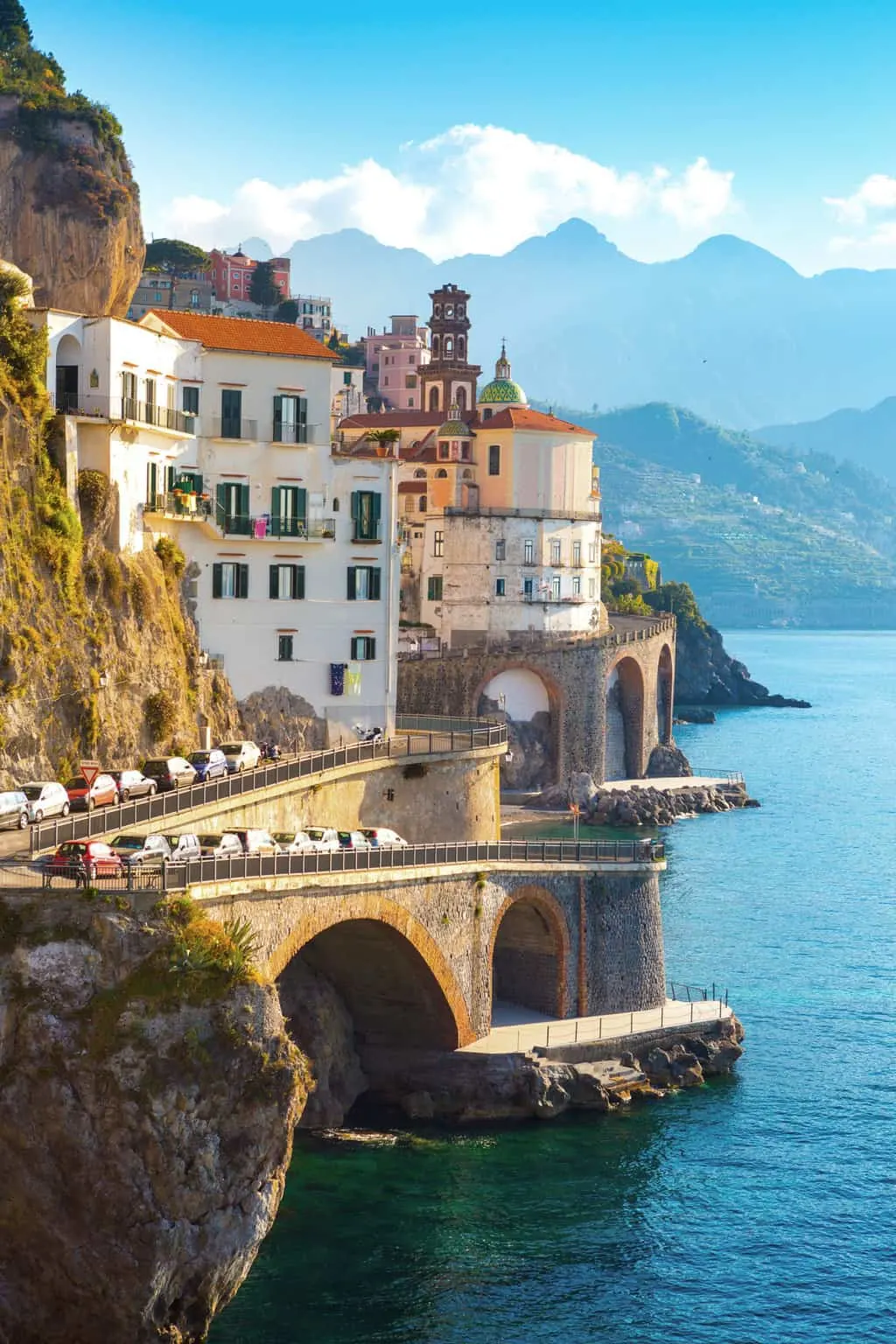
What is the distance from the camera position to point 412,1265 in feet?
191

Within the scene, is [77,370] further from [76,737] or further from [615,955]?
[615,955]

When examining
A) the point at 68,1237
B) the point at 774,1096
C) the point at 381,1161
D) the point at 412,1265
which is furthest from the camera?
the point at 774,1096

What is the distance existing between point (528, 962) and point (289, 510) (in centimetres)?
2300

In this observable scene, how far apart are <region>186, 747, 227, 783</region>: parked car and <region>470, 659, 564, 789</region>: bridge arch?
70.2 metres

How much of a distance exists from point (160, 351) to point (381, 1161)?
114ft

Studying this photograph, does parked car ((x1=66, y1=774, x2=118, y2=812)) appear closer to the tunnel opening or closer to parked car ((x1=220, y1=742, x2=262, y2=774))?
parked car ((x1=220, y1=742, x2=262, y2=774))

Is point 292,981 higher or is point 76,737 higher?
point 76,737

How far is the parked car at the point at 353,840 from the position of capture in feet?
228

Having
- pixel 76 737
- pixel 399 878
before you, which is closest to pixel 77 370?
pixel 76 737

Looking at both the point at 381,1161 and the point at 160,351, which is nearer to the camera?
the point at 381,1161

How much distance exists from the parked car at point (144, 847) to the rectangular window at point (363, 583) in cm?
3164

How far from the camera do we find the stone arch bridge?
5561 inches

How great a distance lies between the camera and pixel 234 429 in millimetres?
84938

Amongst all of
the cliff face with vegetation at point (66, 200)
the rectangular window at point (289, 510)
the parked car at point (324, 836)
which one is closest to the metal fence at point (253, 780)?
the parked car at point (324, 836)
